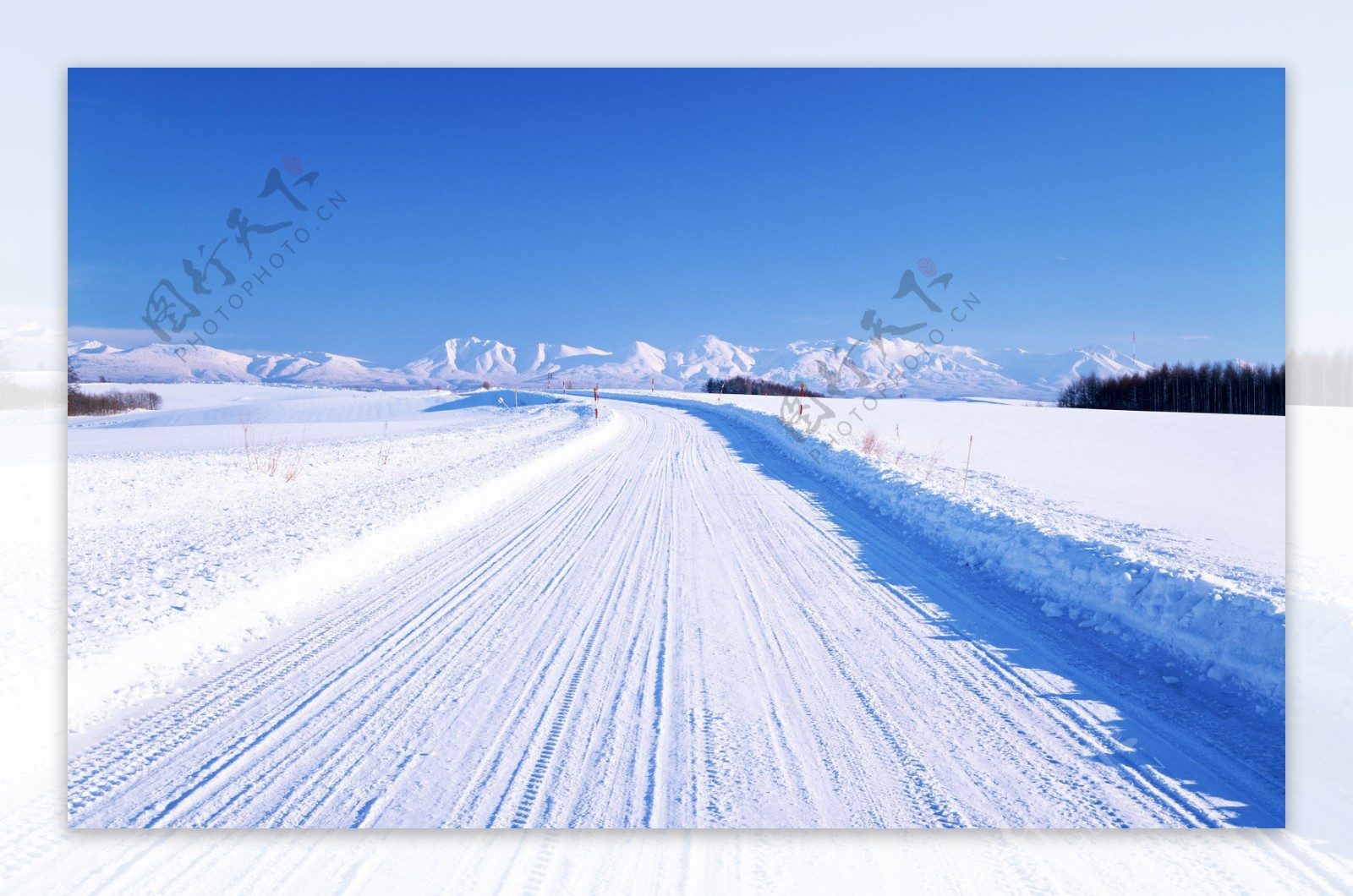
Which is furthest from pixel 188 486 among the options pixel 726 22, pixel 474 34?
pixel 726 22

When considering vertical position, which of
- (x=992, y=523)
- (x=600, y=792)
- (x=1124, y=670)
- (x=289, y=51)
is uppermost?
(x=289, y=51)

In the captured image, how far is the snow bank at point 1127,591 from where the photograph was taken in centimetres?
425

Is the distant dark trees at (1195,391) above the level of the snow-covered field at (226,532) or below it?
above

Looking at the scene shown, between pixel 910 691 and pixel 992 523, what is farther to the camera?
pixel 992 523

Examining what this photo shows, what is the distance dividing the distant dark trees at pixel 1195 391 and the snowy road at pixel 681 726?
2612 mm

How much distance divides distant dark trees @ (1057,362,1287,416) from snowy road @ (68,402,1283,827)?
8.57 feet

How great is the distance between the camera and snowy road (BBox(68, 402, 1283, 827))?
3.31 m

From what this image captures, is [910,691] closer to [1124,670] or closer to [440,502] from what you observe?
[1124,670]

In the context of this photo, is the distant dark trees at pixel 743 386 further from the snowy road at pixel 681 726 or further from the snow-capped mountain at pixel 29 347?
the snow-capped mountain at pixel 29 347

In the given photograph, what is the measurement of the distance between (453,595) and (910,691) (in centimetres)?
336

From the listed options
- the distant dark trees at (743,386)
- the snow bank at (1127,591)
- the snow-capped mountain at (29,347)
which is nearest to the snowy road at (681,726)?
the snow bank at (1127,591)

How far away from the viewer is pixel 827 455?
14094 mm

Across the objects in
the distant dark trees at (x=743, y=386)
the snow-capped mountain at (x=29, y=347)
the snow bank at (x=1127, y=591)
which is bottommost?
the snow bank at (x=1127, y=591)

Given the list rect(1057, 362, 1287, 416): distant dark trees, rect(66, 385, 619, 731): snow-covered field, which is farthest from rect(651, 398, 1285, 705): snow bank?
rect(66, 385, 619, 731): snow-covered field
